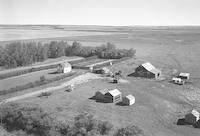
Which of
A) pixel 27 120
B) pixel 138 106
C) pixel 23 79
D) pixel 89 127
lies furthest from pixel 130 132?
pixel 23 79

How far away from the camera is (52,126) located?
28.7m

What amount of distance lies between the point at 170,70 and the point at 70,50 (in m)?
45.4

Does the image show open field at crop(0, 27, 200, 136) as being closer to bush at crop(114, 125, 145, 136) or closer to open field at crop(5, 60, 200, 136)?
open field at crop(5, 60, 200, 136)

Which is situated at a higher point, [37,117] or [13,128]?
[37,117]

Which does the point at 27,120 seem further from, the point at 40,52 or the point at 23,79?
the point at 40,52

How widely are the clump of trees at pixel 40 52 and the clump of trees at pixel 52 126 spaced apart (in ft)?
143

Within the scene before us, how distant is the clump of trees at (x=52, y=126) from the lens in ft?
90.3

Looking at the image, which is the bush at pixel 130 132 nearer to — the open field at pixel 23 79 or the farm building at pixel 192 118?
the farm building at pixel 192 118

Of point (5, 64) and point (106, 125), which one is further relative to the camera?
point (5, 64)

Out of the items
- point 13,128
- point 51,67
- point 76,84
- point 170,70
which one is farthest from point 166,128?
point 51,67

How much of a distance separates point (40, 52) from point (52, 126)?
5808cm

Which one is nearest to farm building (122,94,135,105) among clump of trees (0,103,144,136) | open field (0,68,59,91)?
clump of trees (0,103,144,136)

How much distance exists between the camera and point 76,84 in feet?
169

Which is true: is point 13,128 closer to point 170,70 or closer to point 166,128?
point 166,128
